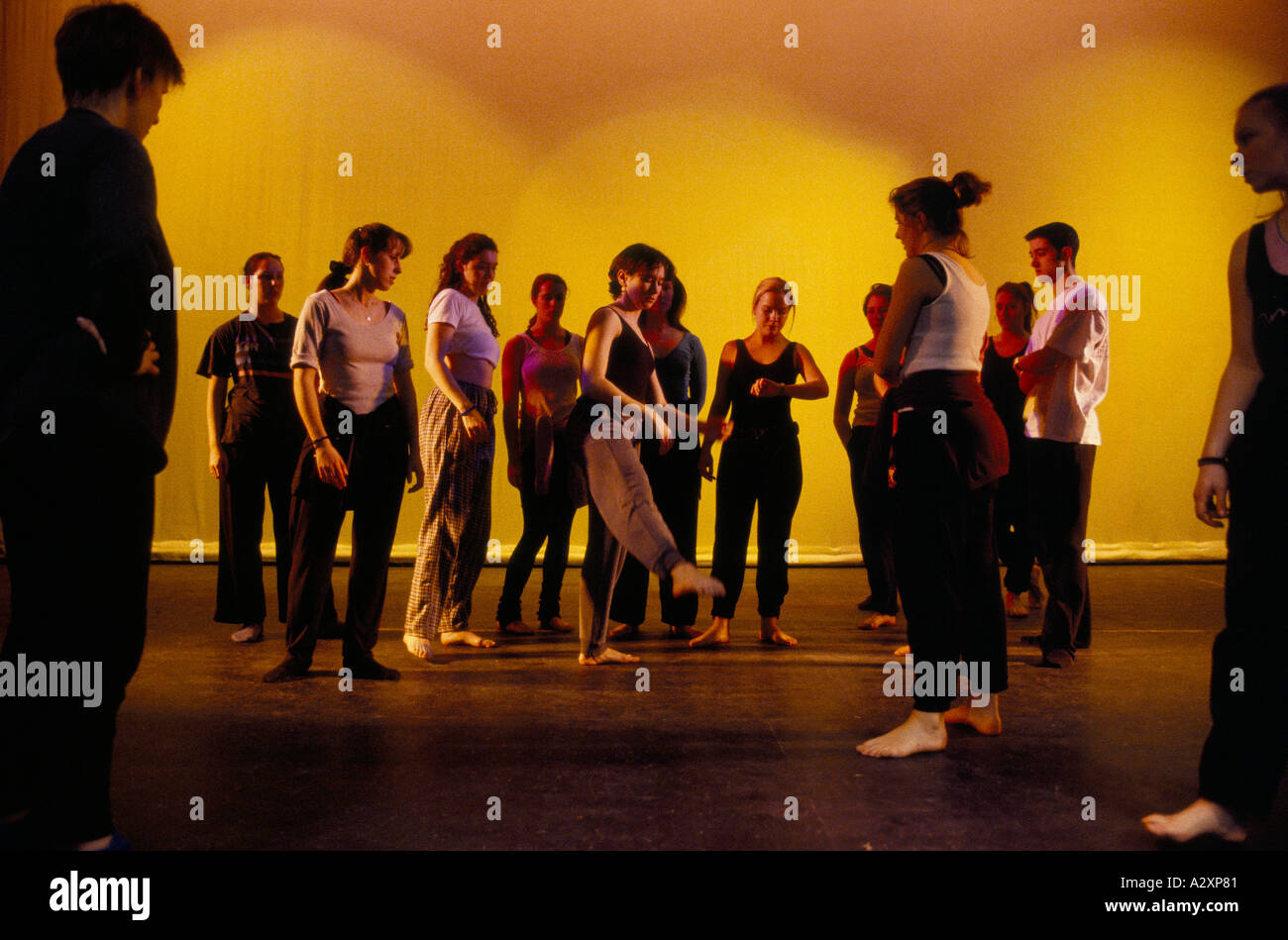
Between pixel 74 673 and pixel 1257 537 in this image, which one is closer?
pixel 74 673

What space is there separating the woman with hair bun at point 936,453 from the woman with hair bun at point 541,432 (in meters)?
1.72

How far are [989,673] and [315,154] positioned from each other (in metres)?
5.52

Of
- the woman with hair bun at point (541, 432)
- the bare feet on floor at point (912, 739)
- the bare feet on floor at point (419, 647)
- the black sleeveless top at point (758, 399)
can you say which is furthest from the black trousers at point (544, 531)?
the bare feet on floor at point (912, 739)

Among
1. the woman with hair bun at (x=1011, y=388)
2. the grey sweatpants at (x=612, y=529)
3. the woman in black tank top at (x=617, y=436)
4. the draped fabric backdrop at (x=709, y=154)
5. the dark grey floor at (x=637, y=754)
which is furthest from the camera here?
the draped fabric backdrop at (x=709, y=154)

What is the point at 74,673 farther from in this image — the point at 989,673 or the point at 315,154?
the point at 315,154

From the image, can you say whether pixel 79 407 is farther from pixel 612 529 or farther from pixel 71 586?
pixel 612 529

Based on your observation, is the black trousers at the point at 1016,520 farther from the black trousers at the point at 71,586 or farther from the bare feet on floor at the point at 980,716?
the black trousers at the point at 71,586

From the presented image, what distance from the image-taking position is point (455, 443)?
3.65m

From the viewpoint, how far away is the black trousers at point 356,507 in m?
3.09

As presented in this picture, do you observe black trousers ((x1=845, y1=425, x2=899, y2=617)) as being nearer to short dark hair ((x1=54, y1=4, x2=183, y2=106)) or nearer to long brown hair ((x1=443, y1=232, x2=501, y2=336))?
long brown hair ((x1=443, y1=232, x2=501, y2=336))

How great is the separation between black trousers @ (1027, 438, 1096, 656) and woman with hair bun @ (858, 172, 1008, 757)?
3.52 feet

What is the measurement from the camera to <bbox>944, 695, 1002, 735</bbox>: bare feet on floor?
2.67 meters
